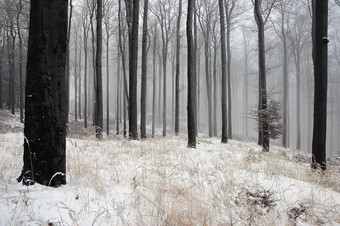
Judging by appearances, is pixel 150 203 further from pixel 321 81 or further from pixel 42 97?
pixel 321 81

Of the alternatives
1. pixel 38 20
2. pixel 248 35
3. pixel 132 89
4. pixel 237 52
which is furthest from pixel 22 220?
pixel 237 52

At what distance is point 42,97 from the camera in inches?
82.1

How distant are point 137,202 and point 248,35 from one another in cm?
2601

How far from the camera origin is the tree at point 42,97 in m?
2.08

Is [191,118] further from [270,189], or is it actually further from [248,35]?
[248,35]

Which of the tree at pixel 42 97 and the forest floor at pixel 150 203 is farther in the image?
the tree at pixel 42 97

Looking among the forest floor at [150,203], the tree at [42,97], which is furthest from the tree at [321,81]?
the tree at [42,97]

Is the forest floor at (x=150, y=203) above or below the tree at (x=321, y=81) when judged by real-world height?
below

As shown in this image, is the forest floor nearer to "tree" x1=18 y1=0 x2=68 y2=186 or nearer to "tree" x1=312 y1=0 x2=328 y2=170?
"tree" x1=18 y1=0 x2=68 y2=186

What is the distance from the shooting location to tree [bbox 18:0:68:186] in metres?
2.08

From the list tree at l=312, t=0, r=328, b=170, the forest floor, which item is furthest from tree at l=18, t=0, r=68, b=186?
tree at l=312, t=0, r=328, b=170

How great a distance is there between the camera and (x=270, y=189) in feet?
8.43

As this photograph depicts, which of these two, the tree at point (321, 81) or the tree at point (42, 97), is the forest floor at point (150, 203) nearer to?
the tree at point (42, 97)

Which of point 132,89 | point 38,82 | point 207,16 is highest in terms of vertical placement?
point 207,16
